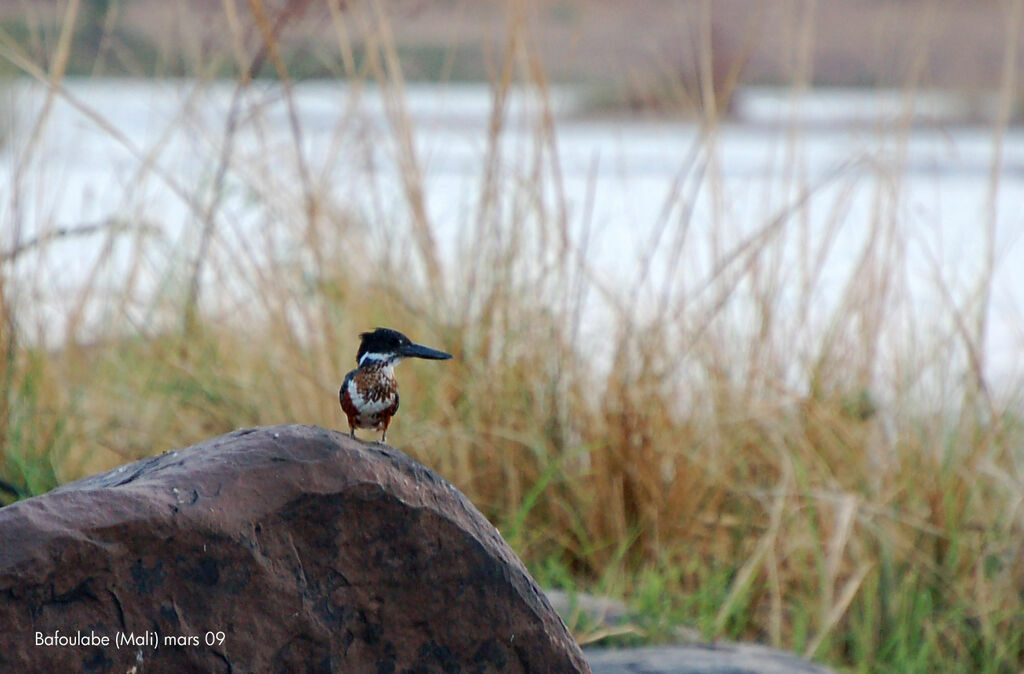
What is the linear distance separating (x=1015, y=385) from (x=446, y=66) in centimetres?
166

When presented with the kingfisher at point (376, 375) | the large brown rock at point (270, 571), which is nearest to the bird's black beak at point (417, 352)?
the kingfisher at point (376, 375)

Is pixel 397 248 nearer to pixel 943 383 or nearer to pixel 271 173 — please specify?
pixel 271 173

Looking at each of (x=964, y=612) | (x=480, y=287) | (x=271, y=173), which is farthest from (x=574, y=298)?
(x=964, y=612)

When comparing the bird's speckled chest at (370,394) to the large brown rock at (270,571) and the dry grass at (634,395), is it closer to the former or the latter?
the large brown rock at (270,571)

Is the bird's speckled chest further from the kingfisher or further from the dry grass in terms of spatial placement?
the dry grass

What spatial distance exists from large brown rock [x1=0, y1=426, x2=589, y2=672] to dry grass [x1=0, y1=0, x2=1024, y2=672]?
0.99 metres

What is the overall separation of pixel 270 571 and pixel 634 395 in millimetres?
1456

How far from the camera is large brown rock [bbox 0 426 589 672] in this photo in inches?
51.4

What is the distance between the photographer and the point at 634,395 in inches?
108

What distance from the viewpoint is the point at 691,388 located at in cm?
302

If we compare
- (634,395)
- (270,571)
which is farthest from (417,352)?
(634,395)

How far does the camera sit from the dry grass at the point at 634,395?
8.94 feet

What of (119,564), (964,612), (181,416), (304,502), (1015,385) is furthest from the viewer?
(1015,385)

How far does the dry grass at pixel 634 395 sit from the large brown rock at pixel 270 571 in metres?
0.99
